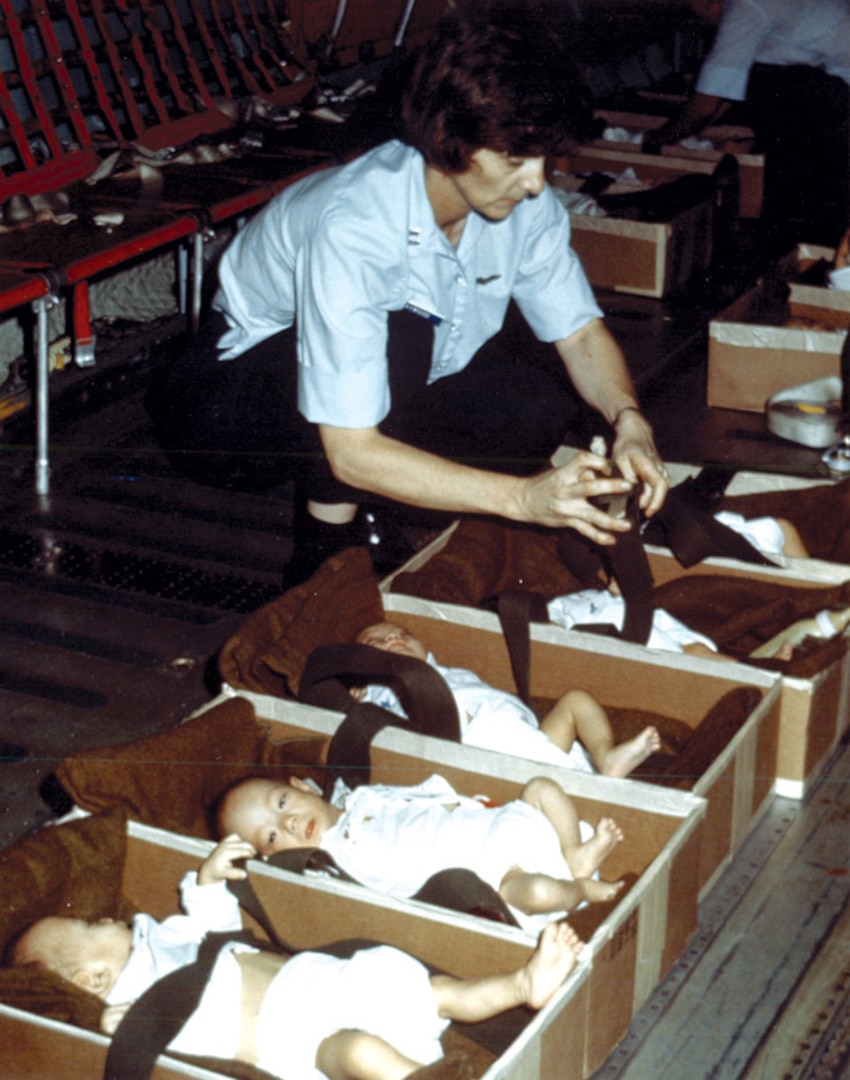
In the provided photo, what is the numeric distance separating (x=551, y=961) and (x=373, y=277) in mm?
1084

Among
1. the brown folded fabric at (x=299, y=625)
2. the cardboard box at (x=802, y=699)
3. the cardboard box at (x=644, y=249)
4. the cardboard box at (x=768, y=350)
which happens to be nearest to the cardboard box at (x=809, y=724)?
the cardboard box at (x=802, y=699)

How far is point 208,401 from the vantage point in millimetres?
2396

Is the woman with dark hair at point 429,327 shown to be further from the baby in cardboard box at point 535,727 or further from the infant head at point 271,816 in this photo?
the infant head at point 271,816

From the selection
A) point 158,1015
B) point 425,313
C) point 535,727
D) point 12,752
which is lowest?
point 12,752

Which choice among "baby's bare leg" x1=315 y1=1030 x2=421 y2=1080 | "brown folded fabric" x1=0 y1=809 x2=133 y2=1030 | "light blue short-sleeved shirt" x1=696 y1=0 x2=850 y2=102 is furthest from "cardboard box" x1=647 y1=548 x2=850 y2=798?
"light blue short-sleeved shirt" x1=696 y1=0 x2=850 y2=102

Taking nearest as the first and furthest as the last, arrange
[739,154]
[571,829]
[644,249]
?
[571,829]
[644,249]
[739,154]

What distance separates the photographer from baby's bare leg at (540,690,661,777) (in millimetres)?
1899

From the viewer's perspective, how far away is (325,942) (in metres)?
1.58

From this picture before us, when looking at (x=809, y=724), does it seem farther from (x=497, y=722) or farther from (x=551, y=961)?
(x=551, y=961)

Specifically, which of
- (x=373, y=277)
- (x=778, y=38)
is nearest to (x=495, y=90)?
(x=373, y=277)

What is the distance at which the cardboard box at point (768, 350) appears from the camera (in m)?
3.25

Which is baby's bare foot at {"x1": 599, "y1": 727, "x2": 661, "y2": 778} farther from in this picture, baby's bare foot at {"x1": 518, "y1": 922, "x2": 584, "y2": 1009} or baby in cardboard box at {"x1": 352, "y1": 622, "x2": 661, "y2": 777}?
baby's bare foot at {"x1": 518, "y1": 922, "x2": 584, "y2": 1009}

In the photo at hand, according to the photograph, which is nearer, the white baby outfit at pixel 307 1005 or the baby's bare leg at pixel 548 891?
the white baby outfit at pixel 307 1005

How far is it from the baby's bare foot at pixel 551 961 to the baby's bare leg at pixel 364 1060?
0.14 metres
